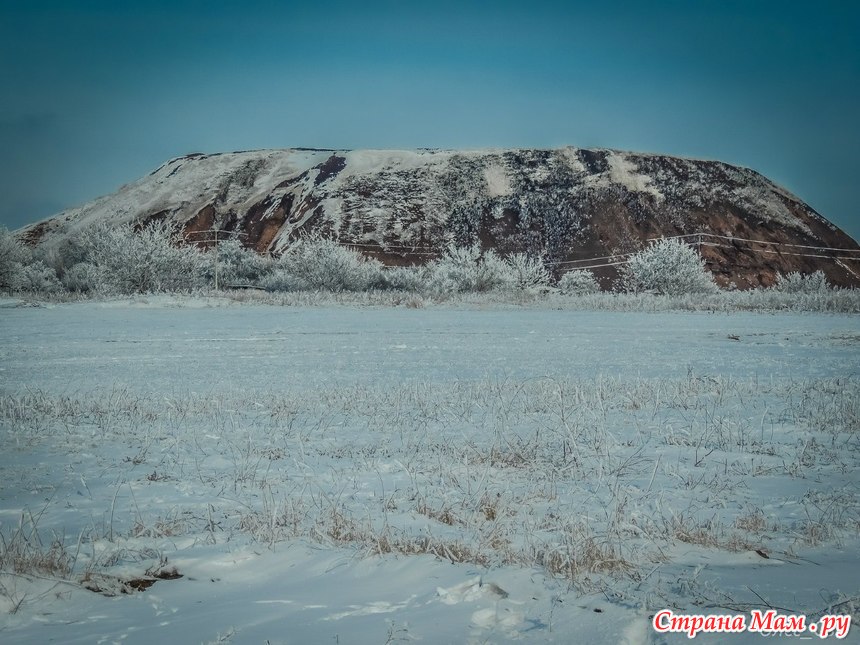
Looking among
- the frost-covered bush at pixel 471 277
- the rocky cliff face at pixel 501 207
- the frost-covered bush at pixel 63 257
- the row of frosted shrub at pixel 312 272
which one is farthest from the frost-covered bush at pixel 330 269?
the rocky cliff face at pixel 501 207

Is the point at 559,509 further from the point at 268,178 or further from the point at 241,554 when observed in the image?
the point at 268,178

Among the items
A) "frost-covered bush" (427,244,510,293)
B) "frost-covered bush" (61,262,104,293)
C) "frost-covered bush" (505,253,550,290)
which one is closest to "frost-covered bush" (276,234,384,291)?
"frost-covered bush" (427,244,510,293)

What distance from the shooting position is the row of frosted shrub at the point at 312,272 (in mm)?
41969

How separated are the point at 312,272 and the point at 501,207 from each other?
6682 cm

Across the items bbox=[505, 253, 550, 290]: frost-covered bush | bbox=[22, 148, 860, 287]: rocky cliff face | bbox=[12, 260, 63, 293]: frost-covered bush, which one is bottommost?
bbox=[12, 260, 63, 293]: frost-covered bush

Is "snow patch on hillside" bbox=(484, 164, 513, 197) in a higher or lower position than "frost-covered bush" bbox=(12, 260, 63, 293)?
higher

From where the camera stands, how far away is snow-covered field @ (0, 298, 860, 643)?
311 cm

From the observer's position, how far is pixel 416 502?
16.2 ft

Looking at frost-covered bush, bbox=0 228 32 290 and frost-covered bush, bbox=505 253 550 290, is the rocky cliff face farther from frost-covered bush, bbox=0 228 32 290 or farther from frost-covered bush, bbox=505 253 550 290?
frost-covered bush, bbox=0 228 32 290

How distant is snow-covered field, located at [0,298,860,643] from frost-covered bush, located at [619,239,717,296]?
39225 mm

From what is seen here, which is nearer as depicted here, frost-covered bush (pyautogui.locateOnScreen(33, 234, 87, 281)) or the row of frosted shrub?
the row of frosted shrub

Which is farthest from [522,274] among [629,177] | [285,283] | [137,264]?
[629,177]

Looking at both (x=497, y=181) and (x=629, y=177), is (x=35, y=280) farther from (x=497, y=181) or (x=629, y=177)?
(x=629, y=177)

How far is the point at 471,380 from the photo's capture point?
37.0 ft
